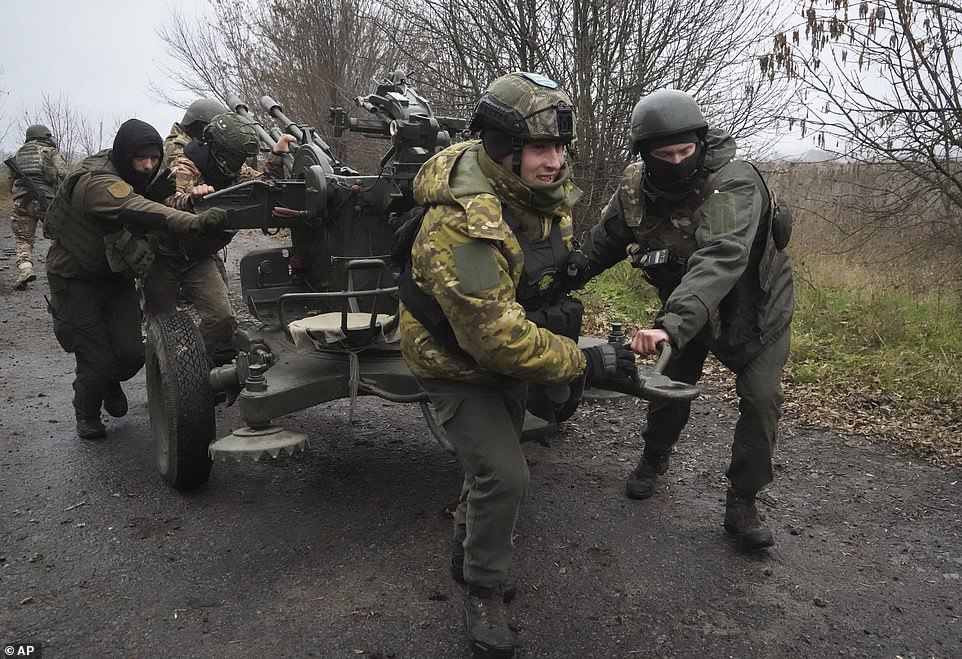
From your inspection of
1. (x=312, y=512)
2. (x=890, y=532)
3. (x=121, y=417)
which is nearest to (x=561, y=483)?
(x=312, y=512)

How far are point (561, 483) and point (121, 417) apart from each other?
3007 mm

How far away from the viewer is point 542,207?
2645 mm

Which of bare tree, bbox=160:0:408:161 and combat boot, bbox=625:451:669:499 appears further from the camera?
bare tree, bbox=160:0:408:161

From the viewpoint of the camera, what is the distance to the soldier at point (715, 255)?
3.00 m

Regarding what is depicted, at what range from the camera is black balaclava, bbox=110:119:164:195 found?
14.6ft

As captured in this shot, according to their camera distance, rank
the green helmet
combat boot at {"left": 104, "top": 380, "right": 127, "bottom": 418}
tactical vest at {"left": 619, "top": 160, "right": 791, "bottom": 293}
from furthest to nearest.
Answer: combat boot at {"left": 104, "top": 380, "right": 127, "bottom": 418} → the green helmet → tactical vest at {"left": 619, "top": 160, "right": 791, "bottom": 293}

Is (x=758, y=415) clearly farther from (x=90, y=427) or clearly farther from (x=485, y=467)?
(x=90, y=427)

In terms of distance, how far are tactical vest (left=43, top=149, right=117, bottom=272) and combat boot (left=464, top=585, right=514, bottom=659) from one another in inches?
124

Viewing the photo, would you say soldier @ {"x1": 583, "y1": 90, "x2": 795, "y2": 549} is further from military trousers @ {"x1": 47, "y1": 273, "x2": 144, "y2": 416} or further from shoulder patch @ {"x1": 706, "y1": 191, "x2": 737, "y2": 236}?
military trousers @ {"x1": 47, "y1": 273, "x2": 144, "y2": 416}

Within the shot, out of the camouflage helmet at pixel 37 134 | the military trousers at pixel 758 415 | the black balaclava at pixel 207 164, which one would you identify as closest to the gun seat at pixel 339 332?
the military trousers at pixel 758 415

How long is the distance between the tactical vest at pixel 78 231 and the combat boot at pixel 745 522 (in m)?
3.67

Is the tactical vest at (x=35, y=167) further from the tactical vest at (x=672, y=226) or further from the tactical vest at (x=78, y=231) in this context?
the tactical vest at (x=672, y=226)

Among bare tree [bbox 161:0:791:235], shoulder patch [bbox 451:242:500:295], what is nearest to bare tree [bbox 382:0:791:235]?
bare tree [bbox 161:0:791:235]

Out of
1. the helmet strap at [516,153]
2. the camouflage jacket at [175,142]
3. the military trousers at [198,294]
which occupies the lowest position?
the military trousers at [198,294]
